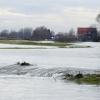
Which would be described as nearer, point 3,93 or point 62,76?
point 3,93

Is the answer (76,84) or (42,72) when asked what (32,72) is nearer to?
(42,72)

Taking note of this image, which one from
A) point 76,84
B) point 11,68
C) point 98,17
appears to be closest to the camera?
point 76,84

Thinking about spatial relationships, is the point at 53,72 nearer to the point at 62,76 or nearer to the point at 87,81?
the point at 62,76

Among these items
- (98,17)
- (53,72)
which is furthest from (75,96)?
(98,17)

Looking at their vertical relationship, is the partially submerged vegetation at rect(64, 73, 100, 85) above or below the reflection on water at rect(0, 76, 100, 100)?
below

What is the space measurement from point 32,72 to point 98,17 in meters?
133

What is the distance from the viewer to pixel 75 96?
24875mm

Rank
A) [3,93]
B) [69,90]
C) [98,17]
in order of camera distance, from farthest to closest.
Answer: [98,17], [69,90], [3,93]

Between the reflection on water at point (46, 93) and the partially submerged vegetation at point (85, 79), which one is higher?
the reflection on water at point (46, 93)

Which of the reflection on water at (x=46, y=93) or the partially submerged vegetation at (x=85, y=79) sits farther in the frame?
the partially submerged vegetation at (x=85, y=79)

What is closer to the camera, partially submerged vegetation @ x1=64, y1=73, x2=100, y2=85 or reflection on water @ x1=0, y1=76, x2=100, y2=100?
reflection on water @ x1=0, y1=76, x2=100, y2=100

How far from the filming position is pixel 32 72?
146 feet

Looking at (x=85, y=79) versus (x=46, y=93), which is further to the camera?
(x=85, y=79)

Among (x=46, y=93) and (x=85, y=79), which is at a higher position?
(x=46, y=93)
